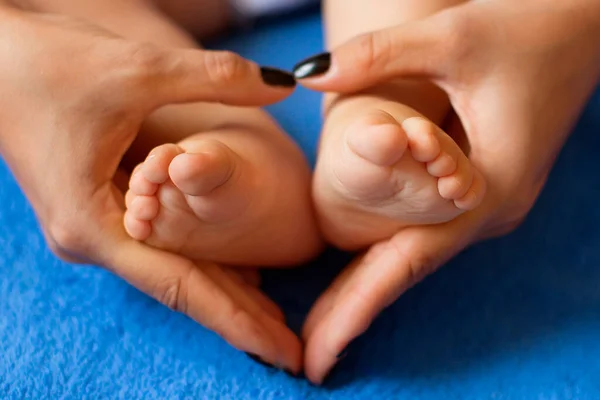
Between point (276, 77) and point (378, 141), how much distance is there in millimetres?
184

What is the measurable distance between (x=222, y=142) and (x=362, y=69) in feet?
0.45

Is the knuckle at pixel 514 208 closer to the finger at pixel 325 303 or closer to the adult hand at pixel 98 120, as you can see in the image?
the finger at pixel 325 303

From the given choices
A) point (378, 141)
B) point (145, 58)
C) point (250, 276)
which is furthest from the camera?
point (250, 276)

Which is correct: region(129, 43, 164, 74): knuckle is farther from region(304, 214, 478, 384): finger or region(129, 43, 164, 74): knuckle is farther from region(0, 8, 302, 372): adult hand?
region(304, 214, 478, 384): finger

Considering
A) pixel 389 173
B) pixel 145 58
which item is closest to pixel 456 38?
pixel 389 173

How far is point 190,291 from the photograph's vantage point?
555mm

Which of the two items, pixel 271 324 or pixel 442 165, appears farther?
pixel 271 324

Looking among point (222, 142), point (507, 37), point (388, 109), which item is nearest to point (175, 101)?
point (222, 142)

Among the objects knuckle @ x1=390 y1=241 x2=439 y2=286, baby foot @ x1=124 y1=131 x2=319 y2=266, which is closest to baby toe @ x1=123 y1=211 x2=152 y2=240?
baby foot @ x1=124 y1=131 x2=319 y2=266

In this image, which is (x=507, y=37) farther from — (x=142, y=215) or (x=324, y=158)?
(x=142, y=215)

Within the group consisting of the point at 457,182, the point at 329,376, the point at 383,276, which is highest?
the point at 457,182

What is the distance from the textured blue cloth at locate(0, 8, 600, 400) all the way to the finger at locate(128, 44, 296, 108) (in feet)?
0.71

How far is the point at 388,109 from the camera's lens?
52cm

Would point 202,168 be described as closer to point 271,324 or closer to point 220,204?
point 220,204
